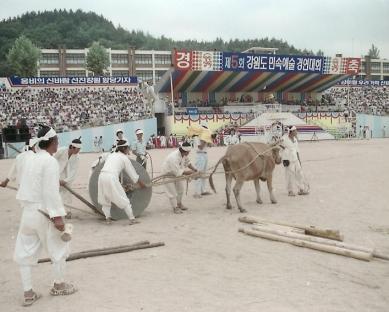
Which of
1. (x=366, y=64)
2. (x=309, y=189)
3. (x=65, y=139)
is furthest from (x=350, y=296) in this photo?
(x=366, y=64)

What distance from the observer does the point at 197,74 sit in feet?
118

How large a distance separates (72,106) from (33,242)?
3335 centimetres

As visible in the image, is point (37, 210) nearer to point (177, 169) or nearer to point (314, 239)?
point (314, 239)

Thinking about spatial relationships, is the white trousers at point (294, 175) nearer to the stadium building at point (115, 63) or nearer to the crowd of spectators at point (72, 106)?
the crowd of spectators at point (72, 106)

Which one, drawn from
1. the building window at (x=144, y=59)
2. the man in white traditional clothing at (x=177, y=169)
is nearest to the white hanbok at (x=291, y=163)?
the man in white traditional clothing at (x=177, y=169)

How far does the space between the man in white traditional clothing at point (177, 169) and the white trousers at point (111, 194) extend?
1.25 metres

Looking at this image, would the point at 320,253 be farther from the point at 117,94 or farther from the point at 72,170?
the point at 117,94

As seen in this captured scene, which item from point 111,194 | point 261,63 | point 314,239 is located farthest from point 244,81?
point 314,239

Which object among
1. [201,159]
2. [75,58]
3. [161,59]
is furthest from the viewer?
[161,59]

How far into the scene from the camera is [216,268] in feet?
18.2

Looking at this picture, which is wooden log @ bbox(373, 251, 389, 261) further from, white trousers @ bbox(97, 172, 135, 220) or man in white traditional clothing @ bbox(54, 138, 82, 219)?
man in white traditional clothing @ bbox(54, 138, 82, 219)

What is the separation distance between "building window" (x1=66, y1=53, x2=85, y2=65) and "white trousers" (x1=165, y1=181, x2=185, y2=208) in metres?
68.8

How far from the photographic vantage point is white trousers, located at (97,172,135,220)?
7859 millimetres

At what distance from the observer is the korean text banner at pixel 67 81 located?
127ft
